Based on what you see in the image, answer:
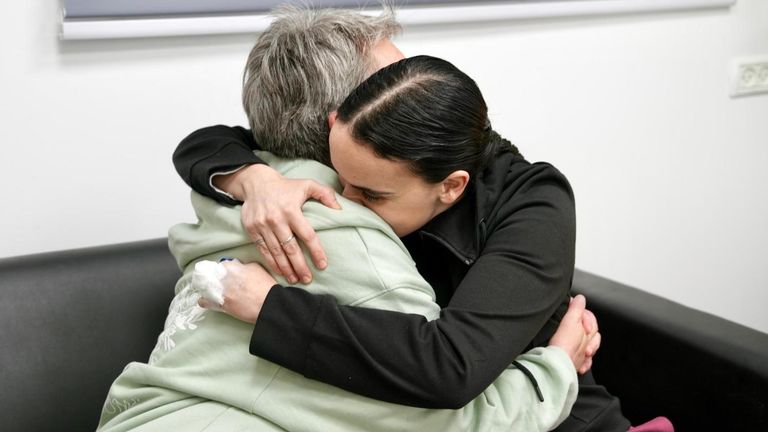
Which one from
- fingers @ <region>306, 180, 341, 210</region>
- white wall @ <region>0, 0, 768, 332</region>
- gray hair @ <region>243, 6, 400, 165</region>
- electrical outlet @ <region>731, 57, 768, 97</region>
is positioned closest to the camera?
fingers @ <region>306, 180, 341, 210</region>

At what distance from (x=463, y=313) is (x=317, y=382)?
0.20 meters

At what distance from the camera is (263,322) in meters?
1.09

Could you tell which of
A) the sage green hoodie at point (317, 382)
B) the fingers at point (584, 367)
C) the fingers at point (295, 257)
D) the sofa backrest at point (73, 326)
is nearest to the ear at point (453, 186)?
the sage green hoodie at point (317, 382)

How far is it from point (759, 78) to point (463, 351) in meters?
1.89

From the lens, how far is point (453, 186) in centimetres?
Result: 123

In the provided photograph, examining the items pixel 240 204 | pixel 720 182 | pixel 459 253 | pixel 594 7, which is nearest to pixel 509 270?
pixel 459 253

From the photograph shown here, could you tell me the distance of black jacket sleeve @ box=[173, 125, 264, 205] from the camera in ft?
4.32

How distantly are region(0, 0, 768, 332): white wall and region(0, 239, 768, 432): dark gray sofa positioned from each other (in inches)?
7.8

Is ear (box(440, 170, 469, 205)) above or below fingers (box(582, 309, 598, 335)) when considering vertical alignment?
above

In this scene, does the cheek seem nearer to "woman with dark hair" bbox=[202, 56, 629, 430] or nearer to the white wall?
"woman with dark hair" bbox=[202, 56, 629, 430]

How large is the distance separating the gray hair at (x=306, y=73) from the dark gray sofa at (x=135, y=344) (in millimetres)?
509

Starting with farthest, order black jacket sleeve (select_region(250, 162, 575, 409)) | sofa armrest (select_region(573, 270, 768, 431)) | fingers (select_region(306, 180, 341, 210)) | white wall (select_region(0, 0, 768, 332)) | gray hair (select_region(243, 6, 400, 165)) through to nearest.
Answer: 1. white wall (select_region(0, 0, 768, 332))
2. sofa armrest (select_region(573, 270, 768, 431))
3. gray hair (select_region(243, 6, 400, 165))
4. fingers (select_region(306, 180, 341, 210))
5. black jacket sleeve (select_region(250, 162, 575, 409))

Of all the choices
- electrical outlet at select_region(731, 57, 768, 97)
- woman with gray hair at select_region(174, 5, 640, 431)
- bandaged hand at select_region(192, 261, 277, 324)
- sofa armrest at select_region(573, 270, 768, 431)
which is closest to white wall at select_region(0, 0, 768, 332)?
electrical outlet at select_region(731, 57, 768, 97)

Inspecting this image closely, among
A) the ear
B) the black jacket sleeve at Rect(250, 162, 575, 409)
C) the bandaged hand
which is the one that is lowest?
the black jacket sleeve at Rect(250, 162, 575, 409)
